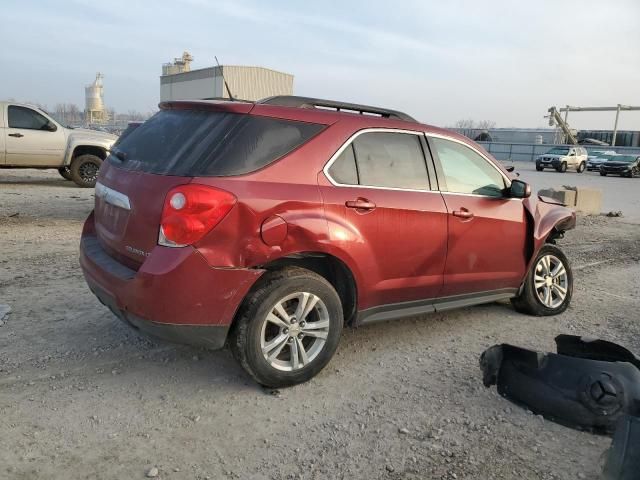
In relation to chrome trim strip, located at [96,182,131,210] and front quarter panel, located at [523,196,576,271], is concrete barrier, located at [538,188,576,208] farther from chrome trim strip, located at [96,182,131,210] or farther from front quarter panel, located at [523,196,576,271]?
chrome trim strip, located at [96,182,131,210]

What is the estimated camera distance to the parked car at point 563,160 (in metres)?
35.0

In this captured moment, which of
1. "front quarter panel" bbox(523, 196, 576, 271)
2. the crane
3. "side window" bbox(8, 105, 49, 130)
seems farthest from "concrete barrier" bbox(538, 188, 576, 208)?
the crane

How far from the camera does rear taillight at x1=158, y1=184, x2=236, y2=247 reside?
2998mm

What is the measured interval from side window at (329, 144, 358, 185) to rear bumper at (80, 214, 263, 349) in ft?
2.71

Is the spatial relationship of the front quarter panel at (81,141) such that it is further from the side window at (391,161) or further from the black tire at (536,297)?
the black tire at (536,297)

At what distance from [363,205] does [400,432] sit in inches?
55.0

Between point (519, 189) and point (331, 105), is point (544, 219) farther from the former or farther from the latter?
point (331, 105)

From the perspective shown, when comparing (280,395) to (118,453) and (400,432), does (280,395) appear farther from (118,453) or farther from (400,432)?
(118,453)

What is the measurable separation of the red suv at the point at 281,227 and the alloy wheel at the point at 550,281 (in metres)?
0.94

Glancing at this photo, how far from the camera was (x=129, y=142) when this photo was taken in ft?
12.6

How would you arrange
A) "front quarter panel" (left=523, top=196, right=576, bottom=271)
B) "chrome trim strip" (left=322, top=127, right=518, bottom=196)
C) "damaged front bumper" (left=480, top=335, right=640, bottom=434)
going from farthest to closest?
"front quarter panel" (left=523, top=196, right=576, bottom=271) < "chrome trim strip" (left=322, top=127, right=518, bottom=196) < "damaged front bumper" (left=480, top=335, right=640, bottom=434)

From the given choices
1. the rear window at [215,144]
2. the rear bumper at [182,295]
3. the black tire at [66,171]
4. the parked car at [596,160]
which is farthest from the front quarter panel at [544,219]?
the parked car at [596,160]

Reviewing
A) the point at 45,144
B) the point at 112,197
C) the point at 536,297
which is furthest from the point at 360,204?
the point at 45,144

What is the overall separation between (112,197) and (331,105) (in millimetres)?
1577
